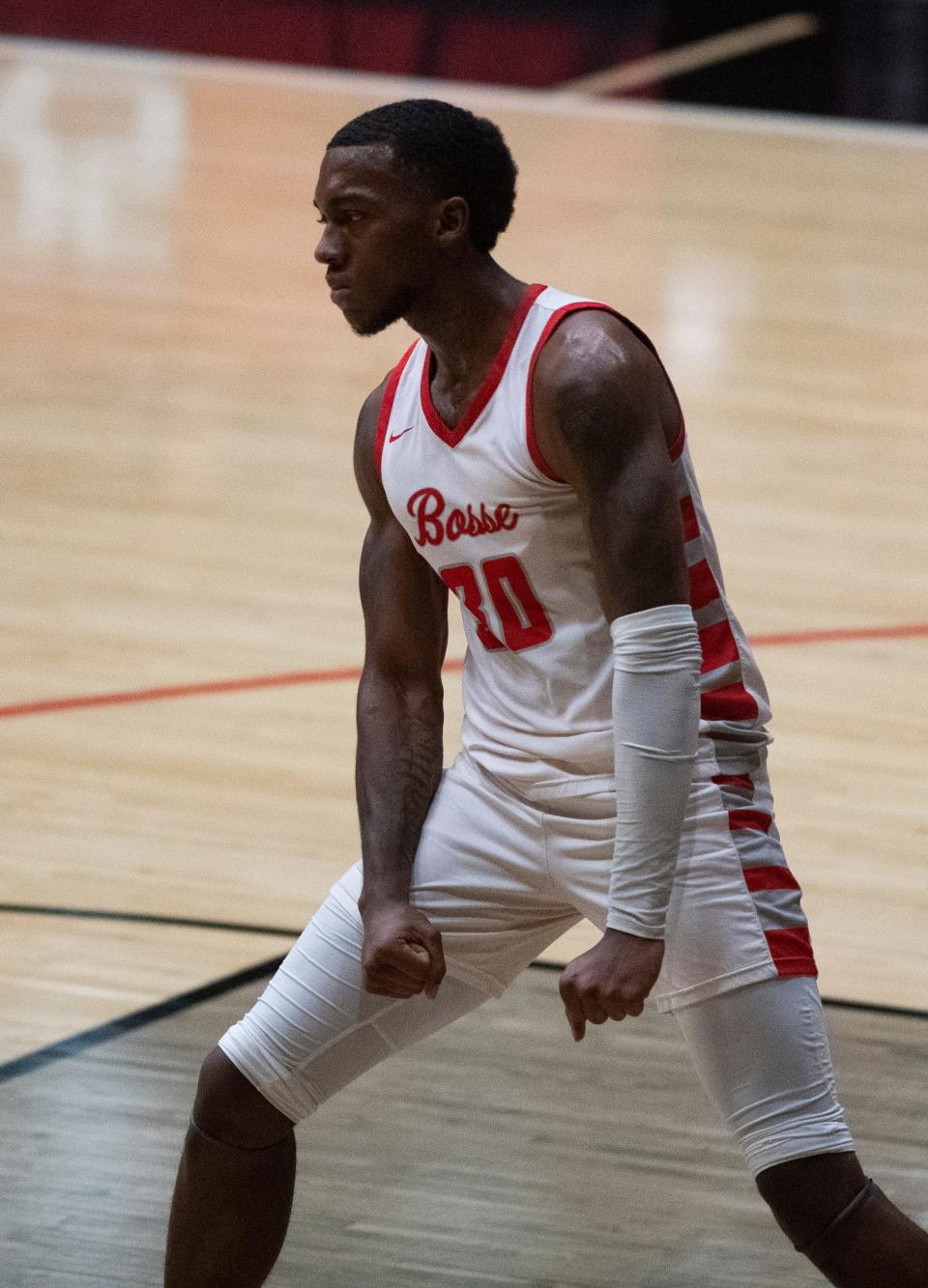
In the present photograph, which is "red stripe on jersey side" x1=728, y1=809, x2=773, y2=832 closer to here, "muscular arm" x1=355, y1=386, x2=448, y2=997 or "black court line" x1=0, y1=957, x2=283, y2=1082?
"muscular arm" x1=355, y1=386, x2=448, y2=997

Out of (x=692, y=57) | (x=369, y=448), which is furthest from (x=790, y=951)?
(x=692, y=57)

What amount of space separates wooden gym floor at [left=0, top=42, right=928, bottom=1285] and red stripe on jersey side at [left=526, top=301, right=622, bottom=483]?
1.14 metres

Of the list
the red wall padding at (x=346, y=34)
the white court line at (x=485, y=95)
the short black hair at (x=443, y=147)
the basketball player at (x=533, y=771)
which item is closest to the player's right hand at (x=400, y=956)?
the basketball player at (x=533, y=771)

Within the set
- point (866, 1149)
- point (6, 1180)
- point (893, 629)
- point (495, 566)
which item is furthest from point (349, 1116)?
point (893, 629)

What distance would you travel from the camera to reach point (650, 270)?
9992 mm

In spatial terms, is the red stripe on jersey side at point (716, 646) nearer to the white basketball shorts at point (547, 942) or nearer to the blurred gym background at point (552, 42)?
the white basketball shorts at point (547, 942)

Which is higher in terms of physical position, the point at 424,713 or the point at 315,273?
the point at 424,713

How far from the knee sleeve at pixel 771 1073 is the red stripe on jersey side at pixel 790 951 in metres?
0.01

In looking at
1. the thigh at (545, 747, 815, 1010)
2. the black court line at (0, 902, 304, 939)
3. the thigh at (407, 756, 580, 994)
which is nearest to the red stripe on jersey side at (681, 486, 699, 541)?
the thigh at (545, 747, 815, 1010)

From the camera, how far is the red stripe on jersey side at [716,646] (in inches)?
97.0

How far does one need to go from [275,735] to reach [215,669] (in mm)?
434

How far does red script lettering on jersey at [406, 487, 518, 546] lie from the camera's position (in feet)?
7.93

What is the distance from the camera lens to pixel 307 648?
18.8 feet

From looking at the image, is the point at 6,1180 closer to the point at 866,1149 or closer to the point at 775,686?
the point at 866,1149
